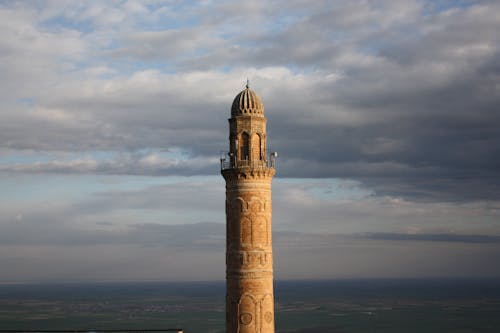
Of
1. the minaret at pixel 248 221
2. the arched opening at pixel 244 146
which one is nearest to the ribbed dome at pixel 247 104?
the minaret at pixel 248 221

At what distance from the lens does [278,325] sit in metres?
125

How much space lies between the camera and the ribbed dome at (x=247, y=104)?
37188mm

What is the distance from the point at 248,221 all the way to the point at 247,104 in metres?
6.84

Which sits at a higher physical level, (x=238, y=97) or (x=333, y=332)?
(x=238, y=97)

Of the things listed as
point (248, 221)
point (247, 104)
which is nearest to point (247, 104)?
point (247, 104)

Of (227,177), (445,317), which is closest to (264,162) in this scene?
(227,177)

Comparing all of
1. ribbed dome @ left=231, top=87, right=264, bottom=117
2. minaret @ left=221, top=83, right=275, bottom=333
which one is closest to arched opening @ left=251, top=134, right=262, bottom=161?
minaret @ left=221, top=83, right=275, bottom=333

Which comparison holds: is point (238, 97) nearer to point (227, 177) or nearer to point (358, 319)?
point (227, 177)

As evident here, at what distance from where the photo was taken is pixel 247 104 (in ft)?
122

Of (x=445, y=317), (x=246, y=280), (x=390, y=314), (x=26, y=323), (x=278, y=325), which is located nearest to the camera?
(x=246, y=280)

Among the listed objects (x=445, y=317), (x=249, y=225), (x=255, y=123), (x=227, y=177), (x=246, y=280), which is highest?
(x=255, y=123)

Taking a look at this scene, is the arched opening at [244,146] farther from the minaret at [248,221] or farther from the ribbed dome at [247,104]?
the ribbed dome at [247,104]

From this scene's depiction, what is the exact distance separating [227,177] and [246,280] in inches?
238

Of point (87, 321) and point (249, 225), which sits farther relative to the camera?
point (87, 321)
